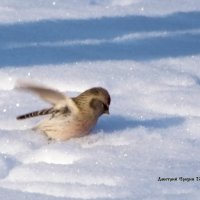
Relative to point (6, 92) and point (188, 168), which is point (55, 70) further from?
point (188, 168)

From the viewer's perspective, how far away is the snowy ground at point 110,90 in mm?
5598

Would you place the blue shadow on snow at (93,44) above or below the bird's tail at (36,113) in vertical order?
above

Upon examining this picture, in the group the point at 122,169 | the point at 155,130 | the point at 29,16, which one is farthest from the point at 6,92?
the point at 29,16

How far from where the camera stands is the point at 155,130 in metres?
6.57

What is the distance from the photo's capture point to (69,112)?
6359mm

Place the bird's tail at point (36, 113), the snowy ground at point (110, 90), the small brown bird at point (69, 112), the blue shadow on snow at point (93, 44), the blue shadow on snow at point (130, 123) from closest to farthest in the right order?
1. the snowy ground at point (110, 90)
2. the small brown bird at point (69, 112)
3. the bird's tail at point (36, 113)
4. the blue shadow on snow at point (130, 123)
5. the blue shadow on snow at point (93, 44)

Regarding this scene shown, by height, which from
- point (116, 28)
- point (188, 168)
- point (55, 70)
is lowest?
point (188, 168)

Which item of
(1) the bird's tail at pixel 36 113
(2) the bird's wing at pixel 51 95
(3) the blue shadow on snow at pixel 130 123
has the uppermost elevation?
(2) the bird's wing at pixel 51 95

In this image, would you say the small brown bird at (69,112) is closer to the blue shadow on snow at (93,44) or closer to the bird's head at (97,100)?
the bird's head at (97,100)

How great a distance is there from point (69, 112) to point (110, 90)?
3.80 ft

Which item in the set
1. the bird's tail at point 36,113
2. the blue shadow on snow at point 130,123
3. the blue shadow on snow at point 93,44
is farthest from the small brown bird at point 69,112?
the blue shadow on snow at point 93,44

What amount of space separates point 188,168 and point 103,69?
7.63ft

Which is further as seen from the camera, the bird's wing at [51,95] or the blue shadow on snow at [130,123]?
the blue shadow on snow at [130,123]

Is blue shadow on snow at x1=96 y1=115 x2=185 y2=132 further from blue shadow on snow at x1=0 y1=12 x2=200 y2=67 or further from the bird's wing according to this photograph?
blue shadow on snow at x1=0 y1=12 x2=200 y2=67
